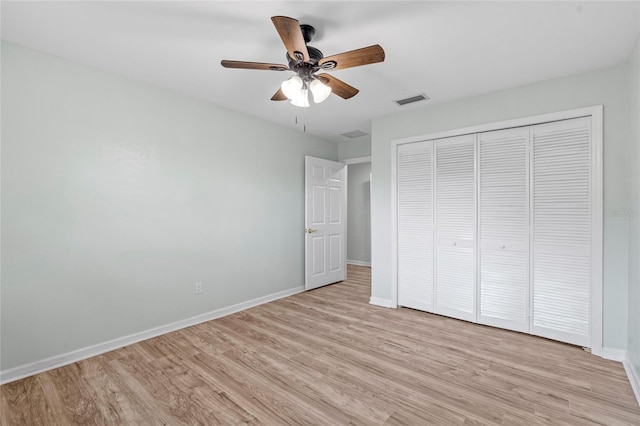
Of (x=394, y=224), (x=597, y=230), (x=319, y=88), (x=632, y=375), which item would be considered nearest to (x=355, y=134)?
(x=394, y=224)

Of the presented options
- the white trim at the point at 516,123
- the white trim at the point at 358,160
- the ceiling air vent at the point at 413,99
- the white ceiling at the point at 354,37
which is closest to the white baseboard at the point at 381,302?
the white trim at the point at 516,123

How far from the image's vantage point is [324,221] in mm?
4895

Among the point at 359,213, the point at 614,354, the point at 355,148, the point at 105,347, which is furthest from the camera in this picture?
the point at 359,213

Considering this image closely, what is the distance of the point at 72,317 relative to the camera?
2508mm

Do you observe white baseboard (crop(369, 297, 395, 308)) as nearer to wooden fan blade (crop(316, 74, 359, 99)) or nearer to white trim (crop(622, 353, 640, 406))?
white trim (crop(622, 353, 640, 406))

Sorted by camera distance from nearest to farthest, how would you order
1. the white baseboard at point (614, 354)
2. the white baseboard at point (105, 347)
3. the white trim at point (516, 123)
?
the white baseboard at point (105, 347) < the white baseboard at point (614, 354) < the white trim at point (516, 123)

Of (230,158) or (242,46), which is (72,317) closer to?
(230,158)

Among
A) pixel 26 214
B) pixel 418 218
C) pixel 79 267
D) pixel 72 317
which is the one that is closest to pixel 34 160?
pixel 26 214

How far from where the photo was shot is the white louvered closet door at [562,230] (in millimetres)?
2688

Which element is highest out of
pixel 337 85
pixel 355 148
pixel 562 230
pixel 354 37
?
pixel 354 37

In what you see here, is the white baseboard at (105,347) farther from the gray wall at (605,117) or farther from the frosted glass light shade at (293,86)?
the gray wall at (605,117)

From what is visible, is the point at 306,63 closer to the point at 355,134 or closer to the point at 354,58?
the point at 354,58

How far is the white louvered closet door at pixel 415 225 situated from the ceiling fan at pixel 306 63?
1.62 meters

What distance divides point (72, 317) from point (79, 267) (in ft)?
1.36
